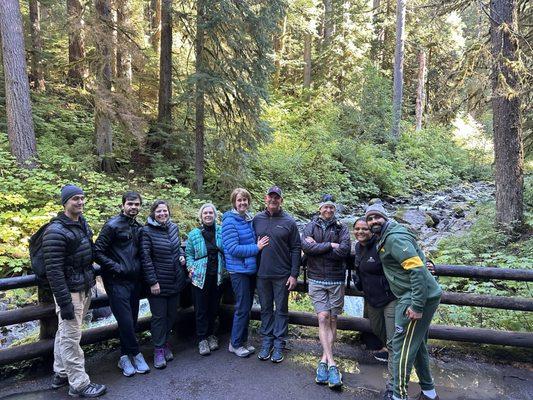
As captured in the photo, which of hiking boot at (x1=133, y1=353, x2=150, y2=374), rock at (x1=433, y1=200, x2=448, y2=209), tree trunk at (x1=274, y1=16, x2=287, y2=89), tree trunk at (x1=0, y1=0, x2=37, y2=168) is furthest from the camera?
tree trunk at (x1=274, y1=16, x2=287, y2=89)

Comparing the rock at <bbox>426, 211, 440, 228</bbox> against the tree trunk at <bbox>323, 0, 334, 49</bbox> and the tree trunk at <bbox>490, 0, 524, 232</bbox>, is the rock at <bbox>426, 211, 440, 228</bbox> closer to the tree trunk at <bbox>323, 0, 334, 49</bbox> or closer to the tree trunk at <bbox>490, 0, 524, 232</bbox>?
the tree trunk at <bbox>490, 0, 524, 232</bbox>

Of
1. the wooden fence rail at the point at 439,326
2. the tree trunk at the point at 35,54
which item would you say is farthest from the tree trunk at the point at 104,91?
the wooden fence rail at the point at 439,326

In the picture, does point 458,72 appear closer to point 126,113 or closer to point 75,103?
point 126,113

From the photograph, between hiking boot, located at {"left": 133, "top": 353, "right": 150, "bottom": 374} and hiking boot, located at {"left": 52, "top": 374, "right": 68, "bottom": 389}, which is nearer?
hiking boot, located at {"left": 52, "top": 374, "right": 68, "bottom": 389}

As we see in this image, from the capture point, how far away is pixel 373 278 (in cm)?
451

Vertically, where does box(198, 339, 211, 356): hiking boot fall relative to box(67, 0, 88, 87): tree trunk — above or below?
below

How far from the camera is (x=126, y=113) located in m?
12.6

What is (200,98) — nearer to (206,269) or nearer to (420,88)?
(206,269)

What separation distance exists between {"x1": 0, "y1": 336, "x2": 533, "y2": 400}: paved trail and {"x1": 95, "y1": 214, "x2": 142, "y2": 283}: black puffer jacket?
1164 mm

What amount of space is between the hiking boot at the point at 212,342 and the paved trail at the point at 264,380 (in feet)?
0.56

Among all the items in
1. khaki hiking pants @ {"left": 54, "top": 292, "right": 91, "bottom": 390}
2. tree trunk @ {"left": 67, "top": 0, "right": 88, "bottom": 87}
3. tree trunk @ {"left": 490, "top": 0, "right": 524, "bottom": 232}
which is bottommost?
khaki hiking pants @ {"left": 54, "top": 292, "right": 91, "bottom": 390}

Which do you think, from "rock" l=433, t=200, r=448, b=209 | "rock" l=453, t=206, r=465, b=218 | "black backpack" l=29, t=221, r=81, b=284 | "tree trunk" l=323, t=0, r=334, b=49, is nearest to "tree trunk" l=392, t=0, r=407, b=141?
"tree trunk" l=323, t=0, r=334, b=49

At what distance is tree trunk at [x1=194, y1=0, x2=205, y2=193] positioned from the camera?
501 inches

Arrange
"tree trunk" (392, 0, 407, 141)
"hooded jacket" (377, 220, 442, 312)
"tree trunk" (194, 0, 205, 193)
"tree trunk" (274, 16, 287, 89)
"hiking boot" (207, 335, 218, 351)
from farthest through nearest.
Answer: "tree trunk" (274, 16, 287, 89) < "tree trunk" (392, 0, 407, 141) < "tree trunk" (194, 0, 205, 193) < "hiking boot" (207, 335, 218, 351) < "hooded jacket" (377, 220, 442, 312)
